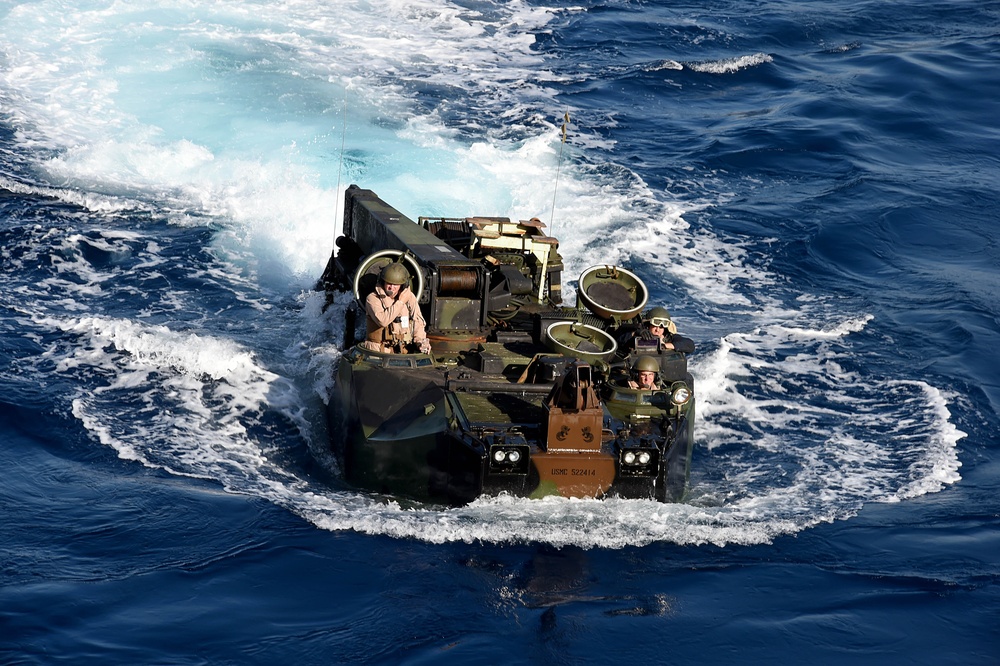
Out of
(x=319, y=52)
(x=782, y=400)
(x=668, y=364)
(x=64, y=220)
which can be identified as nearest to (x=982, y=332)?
(x=782, y=400)

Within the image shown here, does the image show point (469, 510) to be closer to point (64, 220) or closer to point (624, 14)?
point (64, 220)

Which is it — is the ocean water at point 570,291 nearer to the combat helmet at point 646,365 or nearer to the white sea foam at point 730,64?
the white sea foam at point 730,64

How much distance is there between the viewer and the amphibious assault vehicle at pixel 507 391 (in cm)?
1287

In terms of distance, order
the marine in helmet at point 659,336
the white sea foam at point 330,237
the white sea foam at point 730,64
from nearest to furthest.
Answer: the white sea foam at point 330,237 < the marine in helmet at point 659,336 < the white sea foam at point 730,64

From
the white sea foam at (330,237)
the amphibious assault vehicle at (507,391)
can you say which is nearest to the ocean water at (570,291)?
the white sea foam at (330,237)

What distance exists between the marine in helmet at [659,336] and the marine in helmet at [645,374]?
0.89 meters

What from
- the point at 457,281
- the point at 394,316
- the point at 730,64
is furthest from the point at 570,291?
the point at 730,64

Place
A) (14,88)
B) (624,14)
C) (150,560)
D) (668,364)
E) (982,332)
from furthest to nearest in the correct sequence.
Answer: (624,14)
(14,88)
(982,332)
(668,364)
(150,560)

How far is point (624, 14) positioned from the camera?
37344 mm

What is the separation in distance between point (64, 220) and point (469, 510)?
13.1m

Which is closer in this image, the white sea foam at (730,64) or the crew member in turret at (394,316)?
the crew member in turret at (394,316)

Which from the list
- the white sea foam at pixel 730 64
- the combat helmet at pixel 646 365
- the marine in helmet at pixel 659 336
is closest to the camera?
the combat helmet at pixel 646 365

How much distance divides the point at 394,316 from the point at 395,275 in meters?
0.48

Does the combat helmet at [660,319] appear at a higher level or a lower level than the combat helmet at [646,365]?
higher
